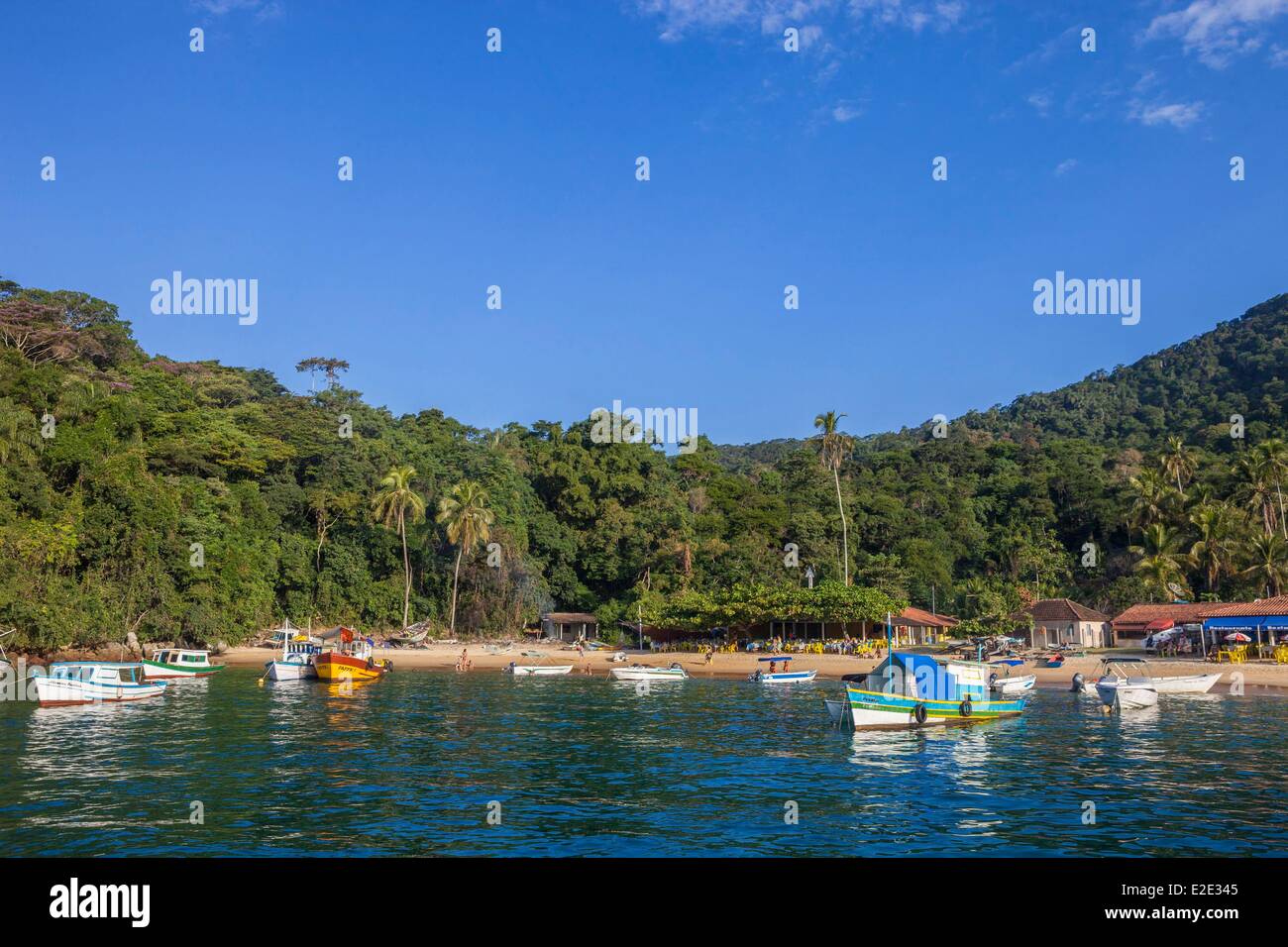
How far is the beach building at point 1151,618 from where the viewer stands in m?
64.1

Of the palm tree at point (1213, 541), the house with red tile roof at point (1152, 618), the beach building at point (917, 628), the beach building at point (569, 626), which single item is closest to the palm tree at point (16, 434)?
the beach building at point (569, 626)

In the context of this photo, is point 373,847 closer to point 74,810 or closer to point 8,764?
point 74,810

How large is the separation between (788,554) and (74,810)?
66.5 metres

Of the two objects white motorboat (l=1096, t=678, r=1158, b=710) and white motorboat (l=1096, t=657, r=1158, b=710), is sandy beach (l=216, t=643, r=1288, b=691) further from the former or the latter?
white motorboat (l=1096, t=678, r=1158, b=710)

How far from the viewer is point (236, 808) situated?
19.6 meters

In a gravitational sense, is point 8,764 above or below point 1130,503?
below

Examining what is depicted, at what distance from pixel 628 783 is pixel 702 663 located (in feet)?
141

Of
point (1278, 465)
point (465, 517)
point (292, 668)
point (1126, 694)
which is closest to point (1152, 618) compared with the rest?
point (1278, 465)

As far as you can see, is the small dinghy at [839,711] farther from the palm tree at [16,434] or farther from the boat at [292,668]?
the palm tree at [16,434]

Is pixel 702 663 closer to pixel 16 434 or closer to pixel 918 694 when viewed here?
pixel 918 694

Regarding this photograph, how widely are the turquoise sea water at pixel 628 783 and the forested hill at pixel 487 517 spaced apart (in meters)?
22.9

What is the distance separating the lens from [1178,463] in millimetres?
84125

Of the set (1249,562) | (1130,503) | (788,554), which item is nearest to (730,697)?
(788,554)

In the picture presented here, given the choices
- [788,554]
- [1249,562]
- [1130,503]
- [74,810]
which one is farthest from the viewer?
[1130,503]
